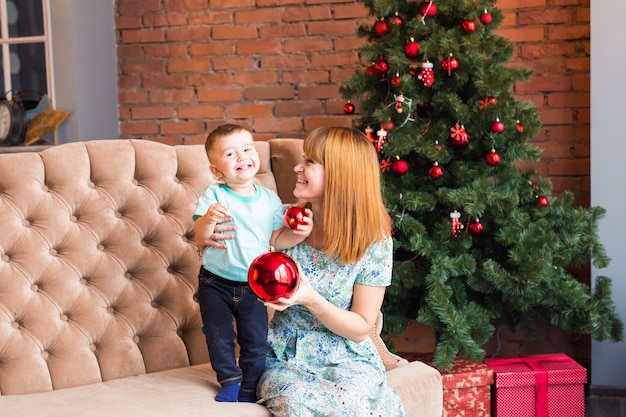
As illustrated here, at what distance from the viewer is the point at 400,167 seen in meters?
3.02

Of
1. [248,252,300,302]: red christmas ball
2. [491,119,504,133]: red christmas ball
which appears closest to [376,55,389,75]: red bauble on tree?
[491,119,504,133]: red christmas ball

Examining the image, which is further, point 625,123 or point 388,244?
point 625,123

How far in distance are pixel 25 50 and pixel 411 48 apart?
7.31ft

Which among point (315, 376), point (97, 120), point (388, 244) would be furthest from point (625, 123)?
point (97, 120)

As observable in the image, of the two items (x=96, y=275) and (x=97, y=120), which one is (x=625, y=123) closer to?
(x=96, y=275)

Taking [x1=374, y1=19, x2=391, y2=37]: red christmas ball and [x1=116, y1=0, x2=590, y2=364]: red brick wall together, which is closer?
[x1=374, y1=19, x2=391, y2=37]: red christmas ball

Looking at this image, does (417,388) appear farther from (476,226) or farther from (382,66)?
(382,66)

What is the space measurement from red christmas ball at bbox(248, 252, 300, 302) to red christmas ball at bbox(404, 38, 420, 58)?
156 cm

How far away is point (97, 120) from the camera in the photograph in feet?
13.7

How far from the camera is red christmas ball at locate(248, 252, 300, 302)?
1.67 metres

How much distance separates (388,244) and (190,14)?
2.45 meters

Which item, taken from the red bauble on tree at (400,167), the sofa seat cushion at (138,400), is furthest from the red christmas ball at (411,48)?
the sofa seat cushion at (138,400)

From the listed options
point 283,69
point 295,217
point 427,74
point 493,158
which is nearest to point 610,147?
point 493,158

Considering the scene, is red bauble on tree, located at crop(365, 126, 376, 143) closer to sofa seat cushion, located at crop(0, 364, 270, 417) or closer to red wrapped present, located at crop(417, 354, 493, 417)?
red wrapped present, located at crop(417, 354, 493, 417)
